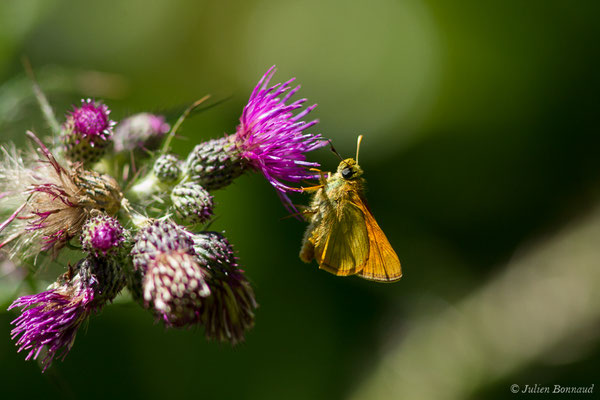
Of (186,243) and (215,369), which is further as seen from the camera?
(215,369)

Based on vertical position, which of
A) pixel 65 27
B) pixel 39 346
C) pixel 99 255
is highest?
pixel 65 27

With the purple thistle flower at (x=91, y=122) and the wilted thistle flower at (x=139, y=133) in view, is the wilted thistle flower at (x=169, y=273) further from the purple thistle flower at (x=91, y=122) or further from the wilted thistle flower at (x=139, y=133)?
the wilted thistle flower at (x=139, y=133)

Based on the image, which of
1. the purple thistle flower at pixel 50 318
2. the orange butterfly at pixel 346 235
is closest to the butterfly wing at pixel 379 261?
the orange butterfly at pixel 346 235

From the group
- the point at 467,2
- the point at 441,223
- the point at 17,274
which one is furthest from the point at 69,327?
the point at 467,2

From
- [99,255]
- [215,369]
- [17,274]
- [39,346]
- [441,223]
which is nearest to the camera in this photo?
[39,346]

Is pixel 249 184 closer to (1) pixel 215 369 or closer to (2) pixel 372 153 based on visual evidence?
(2) pixel 372 153

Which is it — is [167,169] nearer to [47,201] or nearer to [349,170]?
[47,201]

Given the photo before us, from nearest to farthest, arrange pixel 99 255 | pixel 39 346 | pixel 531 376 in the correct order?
pixel 39 346 < pixel 99 255 < pixel 531 376

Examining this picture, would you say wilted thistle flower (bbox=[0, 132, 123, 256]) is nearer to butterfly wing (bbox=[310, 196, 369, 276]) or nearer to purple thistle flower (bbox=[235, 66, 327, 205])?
purple thistle flower (bbox=[235, 66, 327, 205])

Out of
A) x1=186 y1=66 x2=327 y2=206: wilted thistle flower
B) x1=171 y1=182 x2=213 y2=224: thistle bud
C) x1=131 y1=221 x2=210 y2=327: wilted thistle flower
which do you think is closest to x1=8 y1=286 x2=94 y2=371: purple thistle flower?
x1=131 y1=221 x2=210 y2=327: wilted thistle flower
